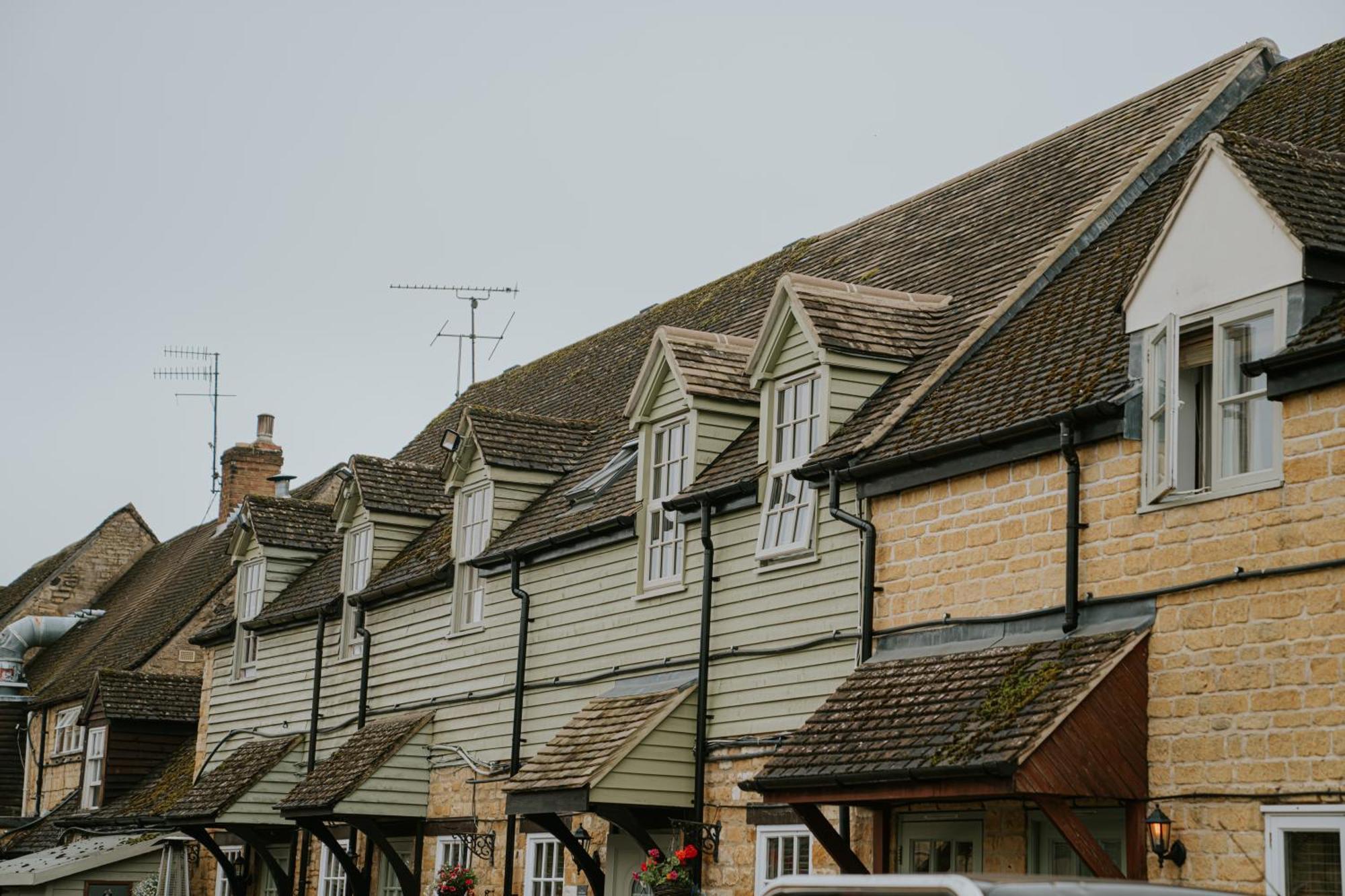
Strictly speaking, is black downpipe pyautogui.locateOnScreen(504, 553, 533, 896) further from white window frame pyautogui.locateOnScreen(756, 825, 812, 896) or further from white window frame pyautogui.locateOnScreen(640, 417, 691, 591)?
white window frame pyautogui.locateOnScreen(756, 825, 812, 896)

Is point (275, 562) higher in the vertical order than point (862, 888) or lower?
higher

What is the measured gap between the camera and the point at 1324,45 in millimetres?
17750

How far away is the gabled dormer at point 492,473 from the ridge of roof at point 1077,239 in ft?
25.8

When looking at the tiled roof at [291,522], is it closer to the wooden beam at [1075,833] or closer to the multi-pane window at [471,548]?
the multi-pane window at [471,548]

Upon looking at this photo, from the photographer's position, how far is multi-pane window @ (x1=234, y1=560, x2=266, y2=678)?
98.0 feet

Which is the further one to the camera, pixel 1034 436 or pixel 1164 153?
pixel 1164 153

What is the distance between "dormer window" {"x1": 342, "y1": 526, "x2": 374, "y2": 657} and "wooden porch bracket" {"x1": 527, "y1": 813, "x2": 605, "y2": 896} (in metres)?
8.17

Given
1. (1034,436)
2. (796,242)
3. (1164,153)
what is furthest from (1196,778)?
(796,242)

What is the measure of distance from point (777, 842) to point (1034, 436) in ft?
15.4

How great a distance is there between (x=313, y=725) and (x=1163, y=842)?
17.2 m

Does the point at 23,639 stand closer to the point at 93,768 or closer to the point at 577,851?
the point at 93,768

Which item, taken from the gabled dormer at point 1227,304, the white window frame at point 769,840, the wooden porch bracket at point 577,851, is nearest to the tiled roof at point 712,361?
the wooden porch bracket at point 577,851

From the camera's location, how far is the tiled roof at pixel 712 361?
61.8ft

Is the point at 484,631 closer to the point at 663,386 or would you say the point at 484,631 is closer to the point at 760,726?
the point at 663,386
